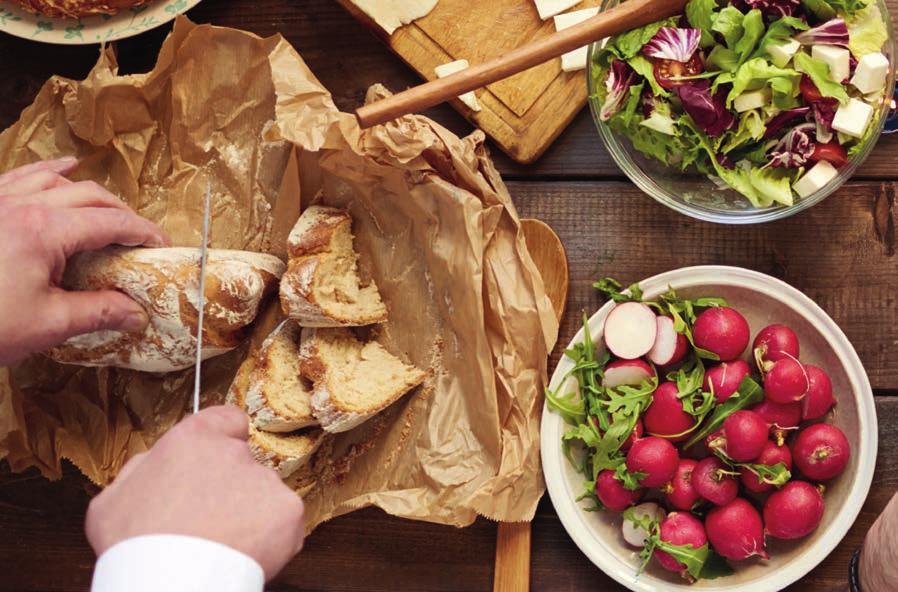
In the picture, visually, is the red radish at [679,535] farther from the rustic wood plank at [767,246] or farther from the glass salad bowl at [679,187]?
the glass salad bowl at [679,187]

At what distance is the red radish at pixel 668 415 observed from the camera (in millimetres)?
1518

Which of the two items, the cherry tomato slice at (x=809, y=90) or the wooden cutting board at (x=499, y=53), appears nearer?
the cherry tomato slice at (x=809, y=90)

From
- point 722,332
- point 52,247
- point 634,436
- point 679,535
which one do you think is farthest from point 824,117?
point 52,247

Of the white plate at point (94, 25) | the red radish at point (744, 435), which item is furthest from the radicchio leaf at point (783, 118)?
the white plate at point (94, 25)

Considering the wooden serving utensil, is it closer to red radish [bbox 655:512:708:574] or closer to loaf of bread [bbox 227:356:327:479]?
loaf of bread [bbox 227:356:327:479]

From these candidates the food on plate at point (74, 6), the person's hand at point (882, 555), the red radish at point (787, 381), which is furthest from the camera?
the food on plate at point (74, 6)

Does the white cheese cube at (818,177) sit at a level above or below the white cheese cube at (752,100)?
below

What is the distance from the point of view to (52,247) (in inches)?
54.8

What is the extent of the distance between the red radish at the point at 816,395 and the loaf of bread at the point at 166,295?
0.88m

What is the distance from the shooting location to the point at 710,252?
1.62 metres

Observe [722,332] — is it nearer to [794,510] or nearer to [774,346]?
[774,346]

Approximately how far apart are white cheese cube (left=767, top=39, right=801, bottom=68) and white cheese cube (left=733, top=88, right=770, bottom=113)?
43 millimetres

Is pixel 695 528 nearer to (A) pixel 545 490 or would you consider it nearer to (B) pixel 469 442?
(A) pixel 545 490

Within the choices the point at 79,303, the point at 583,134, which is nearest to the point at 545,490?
the point at 583,134
